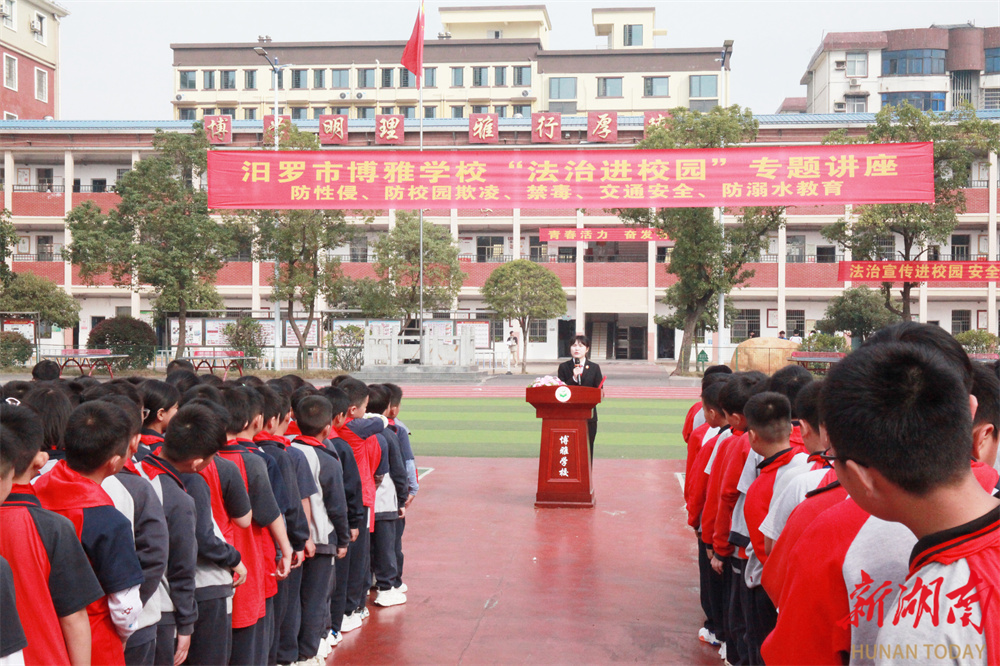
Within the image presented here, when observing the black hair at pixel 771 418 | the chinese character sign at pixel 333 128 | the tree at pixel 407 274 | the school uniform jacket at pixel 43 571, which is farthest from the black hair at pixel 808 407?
the chinese character sign at pixel 333 128

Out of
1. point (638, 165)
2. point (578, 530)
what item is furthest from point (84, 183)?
point (578, 530)

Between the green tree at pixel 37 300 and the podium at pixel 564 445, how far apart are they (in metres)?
28.5

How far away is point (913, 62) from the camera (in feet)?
163

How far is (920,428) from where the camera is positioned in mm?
1450

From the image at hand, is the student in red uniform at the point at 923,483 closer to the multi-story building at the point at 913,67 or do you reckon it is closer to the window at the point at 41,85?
the window at the point at 41,85

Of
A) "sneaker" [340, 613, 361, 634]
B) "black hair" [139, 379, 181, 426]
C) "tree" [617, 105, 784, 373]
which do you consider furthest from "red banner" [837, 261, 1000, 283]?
"black hair" [139, 379, 181, 426]

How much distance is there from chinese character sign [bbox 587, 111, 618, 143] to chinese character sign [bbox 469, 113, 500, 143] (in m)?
4.20

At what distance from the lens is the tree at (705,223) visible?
25703 millimetres

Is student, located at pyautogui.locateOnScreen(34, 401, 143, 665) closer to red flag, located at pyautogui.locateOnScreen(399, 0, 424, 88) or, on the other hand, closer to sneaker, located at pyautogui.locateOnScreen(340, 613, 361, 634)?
sneaker, located at pyautogui.locateOnScreen(340, 613, 361, 634)

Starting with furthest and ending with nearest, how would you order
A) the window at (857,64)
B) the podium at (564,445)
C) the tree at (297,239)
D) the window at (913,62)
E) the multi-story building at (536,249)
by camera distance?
the window at (857,64) < the window at (913,62) < the multi-story building at (536,249) < the tree at (297,239) < the podium at (564,445)

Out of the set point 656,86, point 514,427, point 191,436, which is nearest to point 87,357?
point 514,427

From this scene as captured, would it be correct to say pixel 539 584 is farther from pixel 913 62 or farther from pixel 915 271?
pixel 913 62

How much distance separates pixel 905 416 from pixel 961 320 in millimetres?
42352

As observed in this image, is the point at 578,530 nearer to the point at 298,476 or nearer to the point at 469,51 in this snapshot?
the point at 298,476
